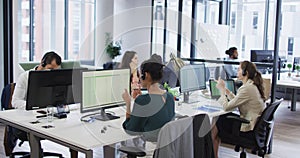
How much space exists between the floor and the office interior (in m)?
1.72

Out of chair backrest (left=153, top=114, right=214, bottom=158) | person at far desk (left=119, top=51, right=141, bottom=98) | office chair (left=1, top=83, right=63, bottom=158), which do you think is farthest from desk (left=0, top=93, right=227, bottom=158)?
person at far desk (left=119, top=51, right=141, bottom=98)

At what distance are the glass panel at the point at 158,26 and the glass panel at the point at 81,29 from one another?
4.84ft

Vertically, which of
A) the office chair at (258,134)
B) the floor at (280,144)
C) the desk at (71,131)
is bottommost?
the floor at (280,144)

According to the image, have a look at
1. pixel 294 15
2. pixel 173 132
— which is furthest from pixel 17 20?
pixel 294 15

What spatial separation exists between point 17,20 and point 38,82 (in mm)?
3090

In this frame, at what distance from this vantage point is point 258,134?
11.5 ft

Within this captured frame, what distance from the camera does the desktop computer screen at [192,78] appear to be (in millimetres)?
3863

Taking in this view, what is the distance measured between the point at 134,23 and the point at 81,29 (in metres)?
1.28

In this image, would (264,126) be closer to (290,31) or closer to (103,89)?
(103,89)

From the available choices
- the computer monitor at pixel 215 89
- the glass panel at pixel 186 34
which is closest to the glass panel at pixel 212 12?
the glass panel at pixel 186 34

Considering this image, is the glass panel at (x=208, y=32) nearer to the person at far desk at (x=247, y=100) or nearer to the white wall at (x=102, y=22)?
the white wall at (x=102, y=22)

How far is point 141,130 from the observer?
107 inches

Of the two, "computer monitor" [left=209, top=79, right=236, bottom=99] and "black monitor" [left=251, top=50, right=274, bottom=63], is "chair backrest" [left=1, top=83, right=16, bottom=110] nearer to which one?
"computer monitor" [left=209, top=79, right=236, bottom=99]

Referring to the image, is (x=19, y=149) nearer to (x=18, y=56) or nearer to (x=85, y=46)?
(x=18, y=56)
